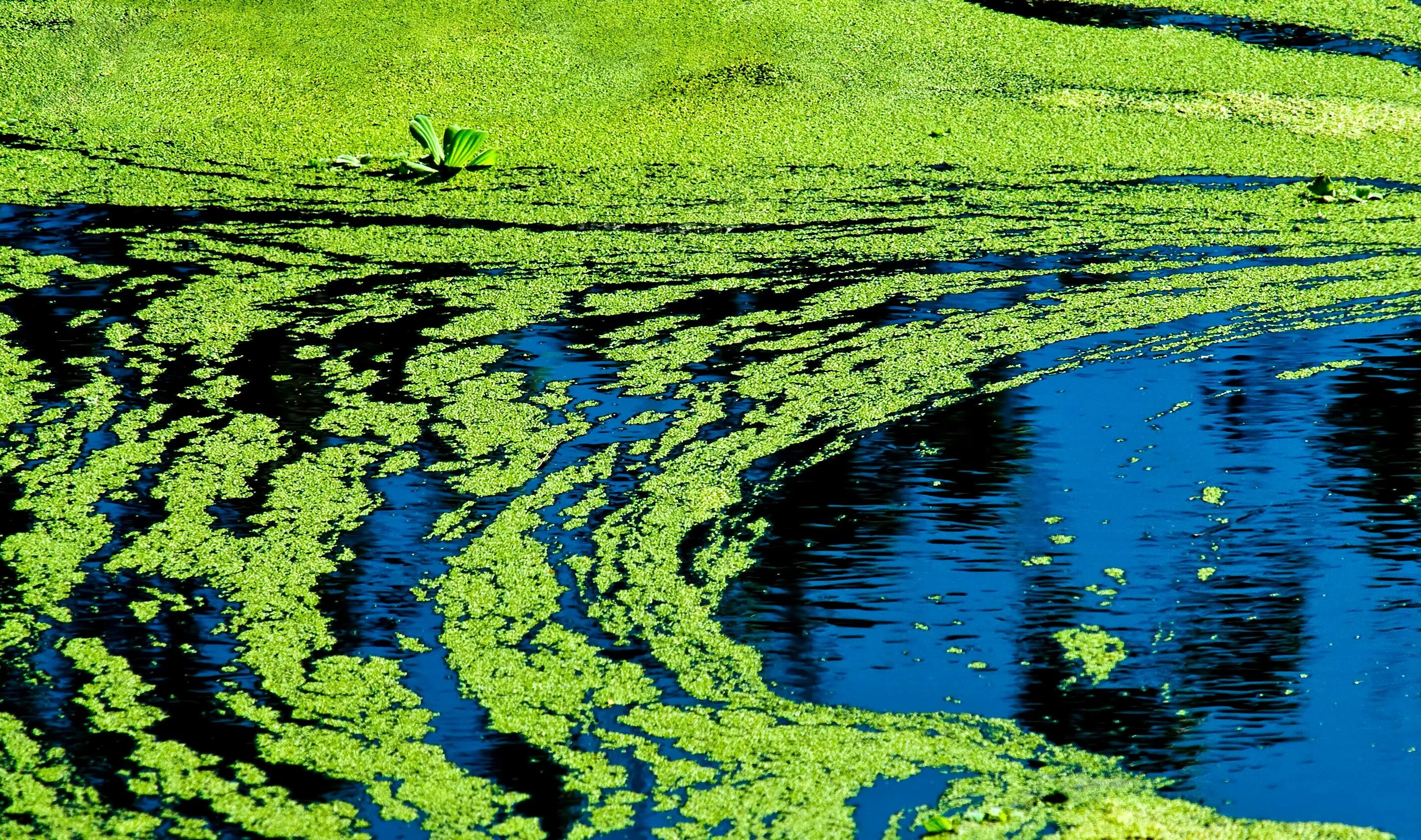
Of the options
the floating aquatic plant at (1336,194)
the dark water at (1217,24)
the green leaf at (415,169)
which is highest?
the dark water at (1217,24)

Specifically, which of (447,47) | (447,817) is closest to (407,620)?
(447,817)

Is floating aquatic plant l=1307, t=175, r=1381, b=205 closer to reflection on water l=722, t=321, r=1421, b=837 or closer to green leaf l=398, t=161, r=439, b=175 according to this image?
reflection on water l=722, t=321, r=1421, b=837

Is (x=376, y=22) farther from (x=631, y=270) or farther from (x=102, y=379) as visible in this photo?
(x=102, y=379)

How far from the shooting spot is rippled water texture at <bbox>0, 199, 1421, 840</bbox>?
132cm

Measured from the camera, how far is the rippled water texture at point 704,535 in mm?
1321

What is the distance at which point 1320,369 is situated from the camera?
2.33 m

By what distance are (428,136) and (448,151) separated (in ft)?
0.19

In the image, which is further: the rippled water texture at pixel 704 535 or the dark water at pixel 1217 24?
the dark water at pixel 1217 24

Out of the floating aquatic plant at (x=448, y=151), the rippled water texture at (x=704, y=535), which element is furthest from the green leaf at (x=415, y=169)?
the rippled water texture at (x=704, y=535)

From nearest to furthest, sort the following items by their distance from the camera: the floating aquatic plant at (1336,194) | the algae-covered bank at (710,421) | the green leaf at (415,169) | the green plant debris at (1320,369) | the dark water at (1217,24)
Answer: the algae-covered bank at (710,421) < the green plant debris at (1320,369) < the floating aquatic plant at (1336,194) < the green leaf at (415,169) < the dark water at (1217,24)

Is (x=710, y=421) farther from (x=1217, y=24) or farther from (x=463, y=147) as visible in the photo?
(x=1217, y=24)

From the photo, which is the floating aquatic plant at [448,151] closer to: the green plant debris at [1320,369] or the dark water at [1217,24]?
the dark water at [1217,24]

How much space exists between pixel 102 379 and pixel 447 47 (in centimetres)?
178

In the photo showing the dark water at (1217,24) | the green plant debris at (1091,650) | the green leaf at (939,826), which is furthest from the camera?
the dark water at (1217,24)
